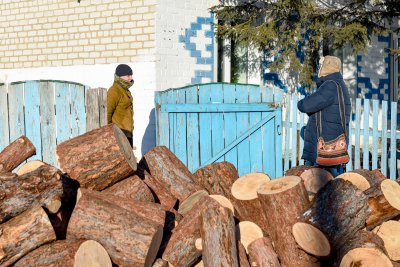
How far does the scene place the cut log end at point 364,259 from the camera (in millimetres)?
5035

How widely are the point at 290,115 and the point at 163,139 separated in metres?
1.79

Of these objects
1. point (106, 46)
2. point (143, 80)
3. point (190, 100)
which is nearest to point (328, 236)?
point (190, 100)

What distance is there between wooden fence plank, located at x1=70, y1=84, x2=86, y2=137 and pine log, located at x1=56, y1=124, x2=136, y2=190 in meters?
2.00

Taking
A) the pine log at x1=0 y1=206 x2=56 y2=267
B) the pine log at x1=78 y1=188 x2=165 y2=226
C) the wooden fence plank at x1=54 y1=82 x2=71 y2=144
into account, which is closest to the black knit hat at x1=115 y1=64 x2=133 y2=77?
the wooden fence plank at x1=54 y1=82 x2=71 y2=144

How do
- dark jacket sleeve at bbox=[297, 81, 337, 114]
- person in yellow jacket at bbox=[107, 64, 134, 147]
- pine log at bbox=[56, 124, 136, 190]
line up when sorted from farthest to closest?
person in yellow jacket at bbox=[107, 64, 134, 147] < dark jacket sleeve at bbox=[297, 81, 337, 114] < pine log at bbox=[56, 124, 136, 190]

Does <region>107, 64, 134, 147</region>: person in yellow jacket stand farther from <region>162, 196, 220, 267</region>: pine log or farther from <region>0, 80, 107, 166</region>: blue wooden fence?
<region>162, 196, 220, 267</region>: pine log

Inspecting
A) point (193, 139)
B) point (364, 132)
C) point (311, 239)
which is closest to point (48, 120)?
point (193, 139)

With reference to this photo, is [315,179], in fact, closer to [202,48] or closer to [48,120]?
[48,120]

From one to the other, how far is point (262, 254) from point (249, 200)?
28.9 inches

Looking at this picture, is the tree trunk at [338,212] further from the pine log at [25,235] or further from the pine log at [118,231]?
the pine log at [25,235]

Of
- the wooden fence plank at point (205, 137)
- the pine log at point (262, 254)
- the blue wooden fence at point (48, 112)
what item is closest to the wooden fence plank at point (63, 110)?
the blue wooden fence at point (48, 112)

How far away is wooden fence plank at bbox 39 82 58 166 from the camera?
27.7ft

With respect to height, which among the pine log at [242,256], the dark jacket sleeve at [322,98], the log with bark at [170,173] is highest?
the dark jacket sleeve at [322,98]

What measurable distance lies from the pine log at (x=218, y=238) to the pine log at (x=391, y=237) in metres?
1.35
